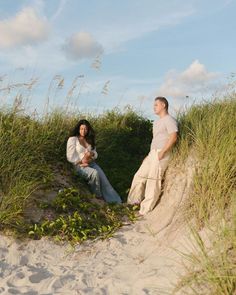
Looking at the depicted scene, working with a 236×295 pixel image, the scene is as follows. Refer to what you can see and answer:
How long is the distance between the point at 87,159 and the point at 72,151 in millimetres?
337

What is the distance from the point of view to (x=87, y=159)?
8.30 meters

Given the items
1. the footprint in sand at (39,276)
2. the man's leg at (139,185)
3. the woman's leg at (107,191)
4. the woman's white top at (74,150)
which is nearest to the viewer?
the footprint in sand at (39,276)

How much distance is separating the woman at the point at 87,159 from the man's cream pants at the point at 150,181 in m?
0.62

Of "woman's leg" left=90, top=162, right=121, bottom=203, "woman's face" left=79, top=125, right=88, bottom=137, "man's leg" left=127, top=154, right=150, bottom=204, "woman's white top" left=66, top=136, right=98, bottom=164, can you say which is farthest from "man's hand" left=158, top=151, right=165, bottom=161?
"woman's face" left=79, top=125, right=88, bottom=137

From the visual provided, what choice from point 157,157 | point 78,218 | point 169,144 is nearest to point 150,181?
point 157,157

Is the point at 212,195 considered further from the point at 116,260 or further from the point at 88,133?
the point at 88,133

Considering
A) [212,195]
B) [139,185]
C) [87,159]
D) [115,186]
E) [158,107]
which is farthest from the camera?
[115,186]

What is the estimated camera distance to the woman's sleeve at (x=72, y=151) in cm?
810

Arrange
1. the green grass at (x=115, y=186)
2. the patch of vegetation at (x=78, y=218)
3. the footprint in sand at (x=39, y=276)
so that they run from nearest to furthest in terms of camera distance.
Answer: the green grass at (x=115, y=186), the footprint in sand at (x=39, y=276), the patch of vegetation at (x=78, y=218)

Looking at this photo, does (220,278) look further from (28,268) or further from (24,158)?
(24,158)

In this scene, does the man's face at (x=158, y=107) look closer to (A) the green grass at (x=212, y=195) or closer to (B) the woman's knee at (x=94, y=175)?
(A) the green grass at (x=212, y=195)

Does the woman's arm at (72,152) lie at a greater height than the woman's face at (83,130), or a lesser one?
lesser

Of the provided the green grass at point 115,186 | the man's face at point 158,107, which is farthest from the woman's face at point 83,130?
the man's face at point 158,107

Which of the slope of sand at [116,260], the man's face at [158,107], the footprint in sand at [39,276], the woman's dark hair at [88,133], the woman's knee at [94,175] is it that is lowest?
the footprint in sand at [39,276]
